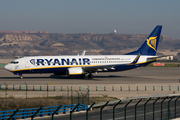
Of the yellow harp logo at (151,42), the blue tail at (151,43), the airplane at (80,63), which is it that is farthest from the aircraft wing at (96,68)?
the yellow harp logo at (151,42)

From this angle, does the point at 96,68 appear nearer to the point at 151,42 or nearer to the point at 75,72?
the point at 75,72

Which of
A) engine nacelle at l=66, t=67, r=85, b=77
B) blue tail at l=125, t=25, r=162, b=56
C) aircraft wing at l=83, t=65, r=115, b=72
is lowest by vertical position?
engine nacelle at l=66, t=67, r=85, b=77

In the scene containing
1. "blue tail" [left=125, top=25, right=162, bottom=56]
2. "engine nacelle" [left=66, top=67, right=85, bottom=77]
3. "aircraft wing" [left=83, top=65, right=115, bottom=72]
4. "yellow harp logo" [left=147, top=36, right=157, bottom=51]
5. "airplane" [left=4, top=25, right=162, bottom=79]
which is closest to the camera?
"airplane" [left=4, top=25, right=162, bottom=79]

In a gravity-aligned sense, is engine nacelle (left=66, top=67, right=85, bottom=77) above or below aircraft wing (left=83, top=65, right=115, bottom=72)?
below

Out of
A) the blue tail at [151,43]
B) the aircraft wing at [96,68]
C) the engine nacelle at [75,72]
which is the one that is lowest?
the engine nacelle at [75,72]

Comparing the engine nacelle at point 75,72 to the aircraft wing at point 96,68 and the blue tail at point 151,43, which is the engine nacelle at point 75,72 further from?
the blue tail at point 151,43

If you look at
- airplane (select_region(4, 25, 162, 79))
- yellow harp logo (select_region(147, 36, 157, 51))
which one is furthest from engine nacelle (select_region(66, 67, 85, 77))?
→ yellow harp logo (select_region(147, 36, 157, 51))

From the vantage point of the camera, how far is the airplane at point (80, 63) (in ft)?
171

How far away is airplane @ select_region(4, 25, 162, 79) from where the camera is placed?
52191 mm

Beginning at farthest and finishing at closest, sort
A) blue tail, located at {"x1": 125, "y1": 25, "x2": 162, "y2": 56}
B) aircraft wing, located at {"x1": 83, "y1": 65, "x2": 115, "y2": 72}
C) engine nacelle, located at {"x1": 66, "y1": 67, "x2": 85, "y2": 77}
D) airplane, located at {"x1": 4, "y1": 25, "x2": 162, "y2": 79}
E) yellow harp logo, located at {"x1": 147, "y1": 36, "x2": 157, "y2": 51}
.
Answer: yellow harp logo, located at {"x1": 147, "y1": 36, "x2": 157, "y2": 51}, blue tail, located at {"x1": 125, "y1": 25, "x2": 162, "y2": 56}, aircraft wing, located at {"x1": 83, "y1": 65, "x2": 115, "y2": 72}, engine nacelle, located at {"x1": 66, "y1": 67, "x2": 85, "y2": 77}, airplane, located at {"x1": 4, "y1": 25, "x2": 162, "y2": 79}

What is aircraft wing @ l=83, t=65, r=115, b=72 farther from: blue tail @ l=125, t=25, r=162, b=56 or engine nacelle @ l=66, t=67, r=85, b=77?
blue tail @ l=125, t=25, r=162, b=56

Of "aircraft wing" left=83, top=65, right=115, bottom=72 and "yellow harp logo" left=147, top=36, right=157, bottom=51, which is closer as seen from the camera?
"aircraft wing" left=83, top=65, right=115, bottom=72

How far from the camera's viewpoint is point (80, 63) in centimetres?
5569

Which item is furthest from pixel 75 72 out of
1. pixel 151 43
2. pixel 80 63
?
pixel 151 43
